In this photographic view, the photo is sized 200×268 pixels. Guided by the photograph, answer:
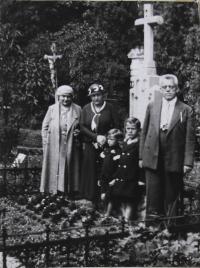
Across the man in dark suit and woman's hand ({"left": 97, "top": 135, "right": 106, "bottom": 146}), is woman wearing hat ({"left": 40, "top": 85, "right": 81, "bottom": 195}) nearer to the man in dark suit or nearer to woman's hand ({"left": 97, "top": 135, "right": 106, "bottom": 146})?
woman's hand ({"left": 97, "top": 135, "right": 106, "bottom": 146})

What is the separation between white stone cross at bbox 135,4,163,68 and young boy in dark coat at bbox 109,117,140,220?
1.85 feet

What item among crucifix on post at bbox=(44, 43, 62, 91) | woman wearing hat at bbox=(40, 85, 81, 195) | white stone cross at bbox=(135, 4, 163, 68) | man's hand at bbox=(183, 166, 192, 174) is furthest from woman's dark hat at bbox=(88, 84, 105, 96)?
man's hand at bbox=(183, 166, 192, 174)

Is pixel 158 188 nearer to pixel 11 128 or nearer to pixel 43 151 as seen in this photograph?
pixel 43 151

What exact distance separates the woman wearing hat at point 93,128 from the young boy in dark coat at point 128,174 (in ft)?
0.64

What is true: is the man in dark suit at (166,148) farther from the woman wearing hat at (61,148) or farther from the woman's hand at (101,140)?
the woman wearing hat at (61,148)

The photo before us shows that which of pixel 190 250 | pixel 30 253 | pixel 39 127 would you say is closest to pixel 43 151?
pixel 39 127

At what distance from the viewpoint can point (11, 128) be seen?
5.59m

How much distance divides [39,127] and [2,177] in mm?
1209

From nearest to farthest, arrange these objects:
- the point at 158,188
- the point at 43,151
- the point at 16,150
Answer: the point at 158,188, the point at 43,151, the point at 16,150

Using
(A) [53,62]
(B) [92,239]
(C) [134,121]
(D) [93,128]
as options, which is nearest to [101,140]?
(D) [93,128]

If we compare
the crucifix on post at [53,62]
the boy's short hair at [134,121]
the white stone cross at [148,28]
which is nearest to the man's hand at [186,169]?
the boy's short hair at [134,121]

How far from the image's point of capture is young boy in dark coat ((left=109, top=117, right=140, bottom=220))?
16.8 feet

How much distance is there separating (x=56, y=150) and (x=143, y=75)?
3.59 ft

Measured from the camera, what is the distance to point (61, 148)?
5.38 meters
